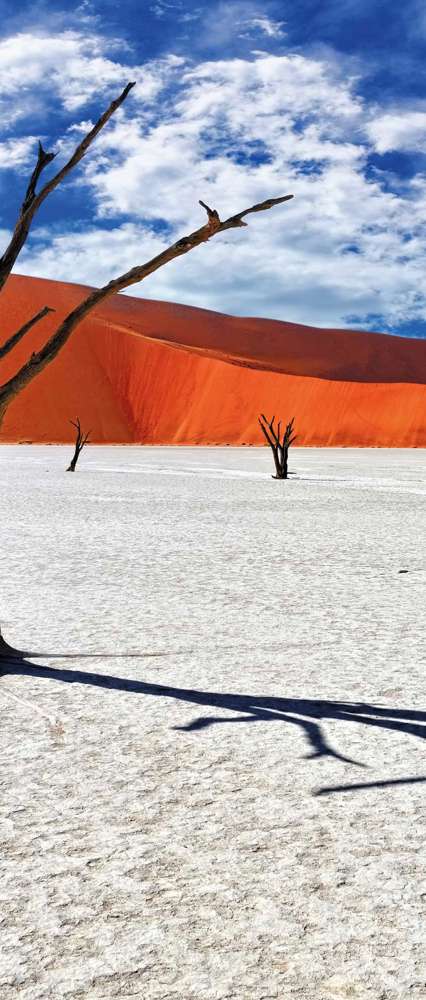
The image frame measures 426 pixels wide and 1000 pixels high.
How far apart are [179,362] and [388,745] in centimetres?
9744

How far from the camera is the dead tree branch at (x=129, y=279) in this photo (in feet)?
13.6

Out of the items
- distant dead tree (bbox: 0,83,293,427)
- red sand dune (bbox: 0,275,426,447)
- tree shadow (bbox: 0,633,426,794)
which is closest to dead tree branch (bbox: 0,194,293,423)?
distant dead tree (bbox: 0,83,293,427)

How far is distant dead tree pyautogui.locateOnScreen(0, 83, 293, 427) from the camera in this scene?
4188 millimetres

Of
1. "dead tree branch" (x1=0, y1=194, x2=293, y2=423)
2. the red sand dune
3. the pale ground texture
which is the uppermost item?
the red sand dune

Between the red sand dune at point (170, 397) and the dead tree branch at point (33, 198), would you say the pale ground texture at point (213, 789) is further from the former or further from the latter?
the red sand dune at point (170, 397)

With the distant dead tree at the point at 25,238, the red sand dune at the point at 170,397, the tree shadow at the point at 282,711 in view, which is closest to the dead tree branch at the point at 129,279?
the distant dead tree at the point at 25,238

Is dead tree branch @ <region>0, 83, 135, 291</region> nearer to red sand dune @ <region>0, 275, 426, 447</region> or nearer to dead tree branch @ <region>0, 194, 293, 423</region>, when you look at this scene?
dead tree branch @ <region>0, 194, 293, 423</region>

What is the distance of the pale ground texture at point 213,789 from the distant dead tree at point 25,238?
1.32m

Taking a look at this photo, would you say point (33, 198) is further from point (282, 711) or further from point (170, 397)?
point (170, 397)

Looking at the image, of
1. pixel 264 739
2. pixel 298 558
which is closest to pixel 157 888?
pixel 264 739

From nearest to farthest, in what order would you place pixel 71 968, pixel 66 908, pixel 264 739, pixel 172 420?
pixel 71 968, pixel 66 908, pixel 264 739, pixel 172 420

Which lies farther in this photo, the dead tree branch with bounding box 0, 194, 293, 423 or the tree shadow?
the dead tree branch with bounding box 0, 194, 293, 423

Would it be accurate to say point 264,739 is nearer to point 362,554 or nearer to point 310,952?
point 310,952

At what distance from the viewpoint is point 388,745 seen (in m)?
3.33
